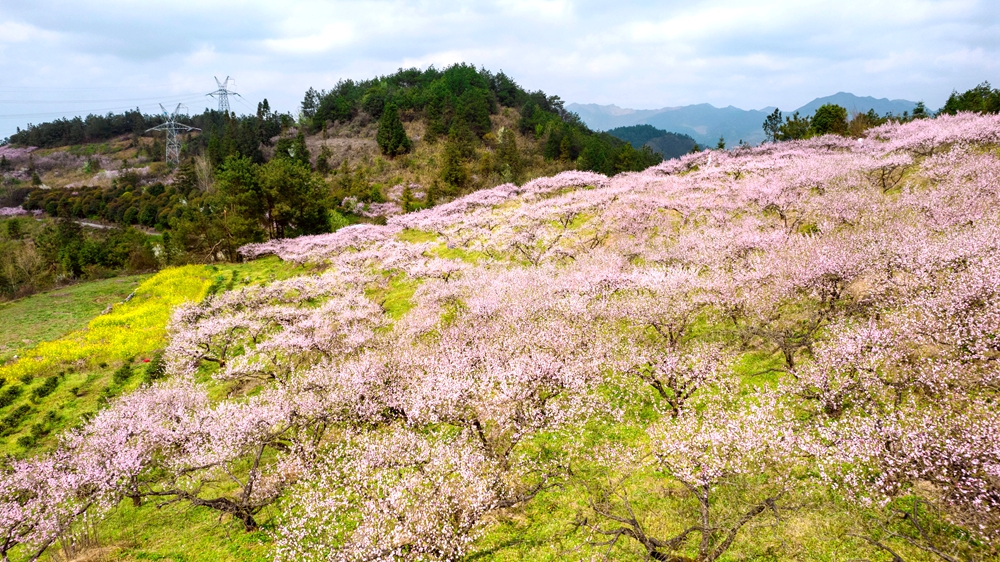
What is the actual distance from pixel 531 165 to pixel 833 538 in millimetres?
76395

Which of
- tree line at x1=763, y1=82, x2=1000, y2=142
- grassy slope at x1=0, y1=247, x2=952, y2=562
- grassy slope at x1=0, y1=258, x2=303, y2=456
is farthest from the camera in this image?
tree line at x1=763, y1=82, x2=1000, y2=142

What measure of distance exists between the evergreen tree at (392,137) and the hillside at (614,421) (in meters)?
72.9

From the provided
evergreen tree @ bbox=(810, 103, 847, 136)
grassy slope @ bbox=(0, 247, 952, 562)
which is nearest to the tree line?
evergreen tree @ bbox=(810, 103, 847, 136)

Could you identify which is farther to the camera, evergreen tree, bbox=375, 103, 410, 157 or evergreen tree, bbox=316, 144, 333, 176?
evergreen tree, bbox=316, 144, 333, 176

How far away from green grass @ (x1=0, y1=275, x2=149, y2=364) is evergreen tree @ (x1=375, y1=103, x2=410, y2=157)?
5456 cm

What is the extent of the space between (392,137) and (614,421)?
9022cm

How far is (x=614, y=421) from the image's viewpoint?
54.3 feet

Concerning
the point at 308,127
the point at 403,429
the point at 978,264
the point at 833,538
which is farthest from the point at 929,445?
the point at 308,127

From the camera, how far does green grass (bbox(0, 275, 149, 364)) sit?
33125mm

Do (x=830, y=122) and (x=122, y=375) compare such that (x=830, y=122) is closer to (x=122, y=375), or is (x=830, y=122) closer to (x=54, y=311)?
(x=122, y=375)

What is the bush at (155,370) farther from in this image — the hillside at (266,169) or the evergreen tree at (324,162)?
the evergreen tree at (324,162)

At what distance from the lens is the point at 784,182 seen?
31.9 metres

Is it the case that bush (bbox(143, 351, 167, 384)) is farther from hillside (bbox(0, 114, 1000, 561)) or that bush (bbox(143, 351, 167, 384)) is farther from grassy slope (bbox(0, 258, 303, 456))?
hillside (bbox(0, 114, 1000, 561))

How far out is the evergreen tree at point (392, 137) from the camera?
93188 millimetres
